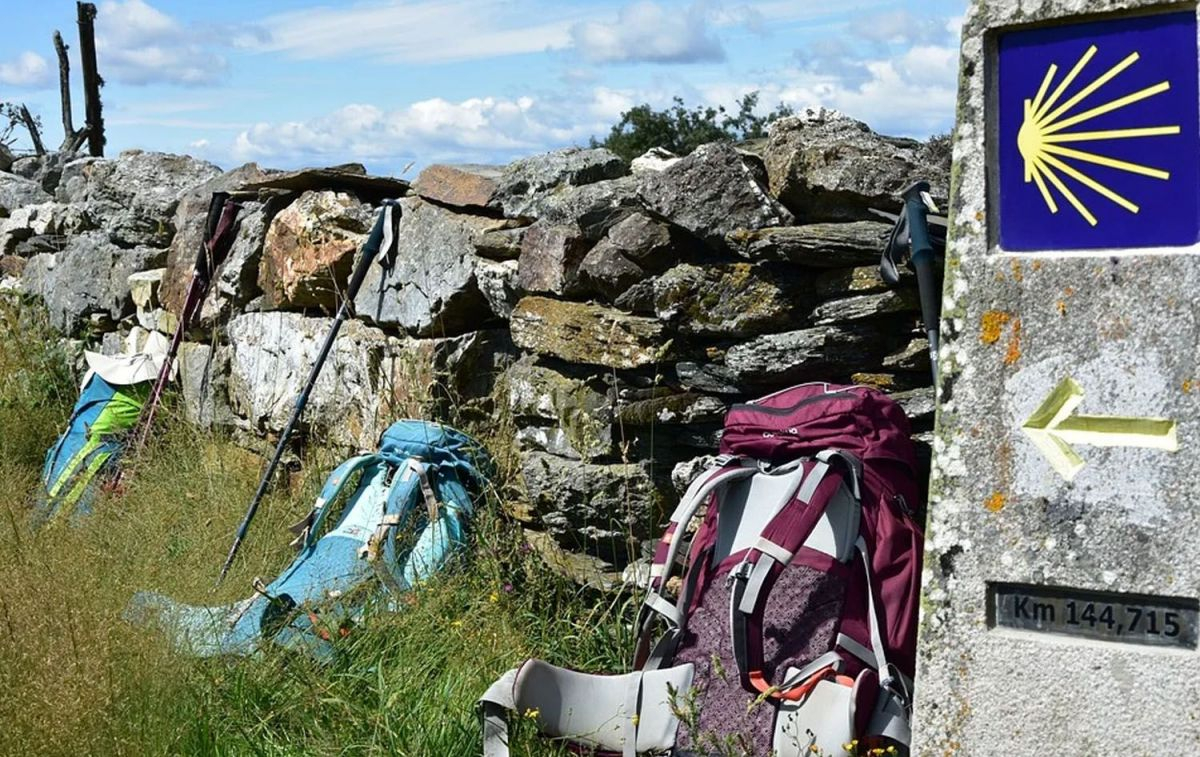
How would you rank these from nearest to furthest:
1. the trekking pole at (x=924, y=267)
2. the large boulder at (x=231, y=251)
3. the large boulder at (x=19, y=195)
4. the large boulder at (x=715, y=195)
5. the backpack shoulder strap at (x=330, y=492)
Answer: the trekking pole at (x=924, y=267)
the large boulder at (x=715, y=195)
the backpack shoulder strap at (x=330, y=492)
the large boulder at (x=231, y=251)
the large boulder at (x=19, y=195)

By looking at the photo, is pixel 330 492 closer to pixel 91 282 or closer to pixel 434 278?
pixel 434 278

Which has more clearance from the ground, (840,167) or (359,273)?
(840,167)

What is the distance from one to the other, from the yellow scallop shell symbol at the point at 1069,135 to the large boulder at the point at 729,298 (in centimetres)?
151

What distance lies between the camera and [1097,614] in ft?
6.82

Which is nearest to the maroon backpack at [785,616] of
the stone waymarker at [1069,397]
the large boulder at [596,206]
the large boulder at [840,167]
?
the large boulder at [840,167]

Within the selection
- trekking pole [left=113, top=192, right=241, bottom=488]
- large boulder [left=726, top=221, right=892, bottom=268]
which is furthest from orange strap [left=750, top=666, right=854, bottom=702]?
trekking pole [left=113, top=192, right=241, bottom=488]

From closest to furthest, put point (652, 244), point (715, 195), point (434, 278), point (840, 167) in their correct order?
Result: point (840, 167) < point (715, 195) < point (652, 244) < point (434, 278)

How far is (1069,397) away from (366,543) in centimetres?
280

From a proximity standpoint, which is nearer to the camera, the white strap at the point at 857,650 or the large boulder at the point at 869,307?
the white strap at the point at 857,650

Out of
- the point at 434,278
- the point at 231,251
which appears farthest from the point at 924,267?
the point at 231,251

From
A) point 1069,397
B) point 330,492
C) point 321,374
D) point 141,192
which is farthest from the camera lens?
point 141,192

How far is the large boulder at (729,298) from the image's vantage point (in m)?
3.63

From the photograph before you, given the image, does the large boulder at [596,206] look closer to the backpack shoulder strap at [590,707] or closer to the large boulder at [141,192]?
the backpack shoulder strap at [590,707]

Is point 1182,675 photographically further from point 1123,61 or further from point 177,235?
point 177,235
